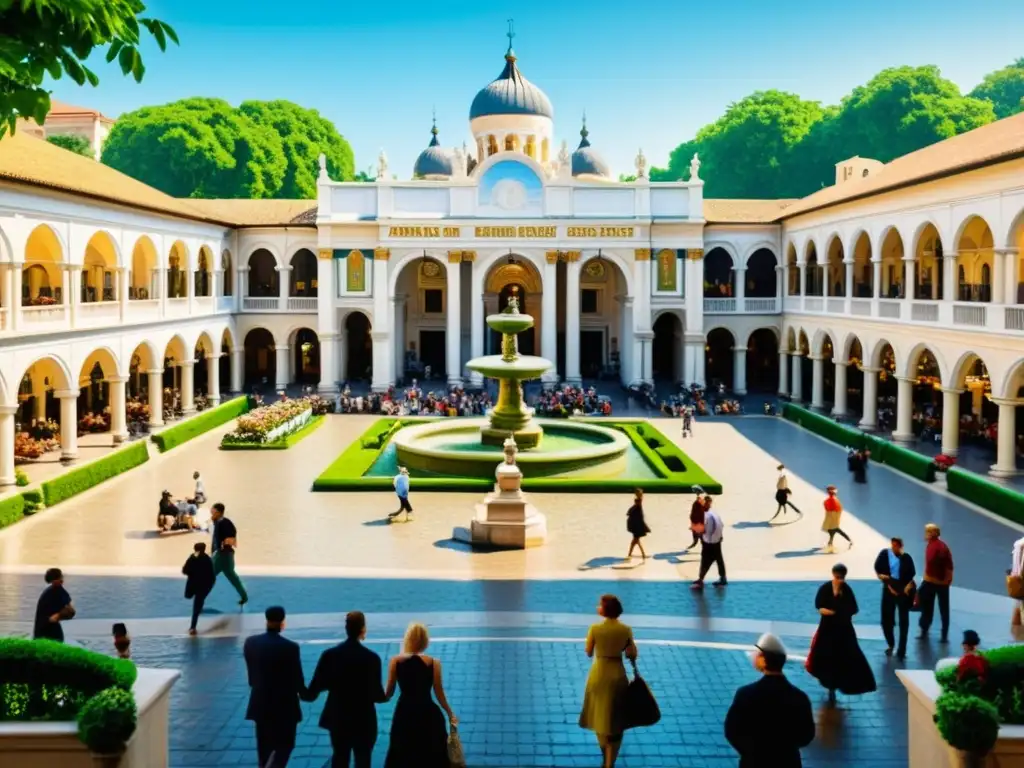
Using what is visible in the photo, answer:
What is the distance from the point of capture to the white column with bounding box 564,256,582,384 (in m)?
52.2

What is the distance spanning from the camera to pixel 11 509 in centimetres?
2425

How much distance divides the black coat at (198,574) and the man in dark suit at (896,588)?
956 centimetres

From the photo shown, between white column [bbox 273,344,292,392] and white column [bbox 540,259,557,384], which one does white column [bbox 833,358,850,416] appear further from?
white column [bbox 273,344,292,392]

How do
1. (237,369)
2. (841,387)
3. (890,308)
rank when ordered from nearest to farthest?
(890,308) → (841,387) → (237,369)

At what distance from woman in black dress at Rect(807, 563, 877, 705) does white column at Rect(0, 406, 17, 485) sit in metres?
23.8

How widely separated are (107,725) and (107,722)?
0.07 ft

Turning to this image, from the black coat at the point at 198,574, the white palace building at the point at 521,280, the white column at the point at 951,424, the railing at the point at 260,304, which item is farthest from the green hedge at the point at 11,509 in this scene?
the railing at the point at 260,304

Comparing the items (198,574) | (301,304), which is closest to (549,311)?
(301,304)

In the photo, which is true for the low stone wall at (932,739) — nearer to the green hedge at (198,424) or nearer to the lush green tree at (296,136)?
the green hedge at (198,424)

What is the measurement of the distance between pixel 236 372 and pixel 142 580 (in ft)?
115

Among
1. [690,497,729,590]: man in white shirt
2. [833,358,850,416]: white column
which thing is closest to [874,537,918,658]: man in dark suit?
[690,497,729,590]: man in white shirt

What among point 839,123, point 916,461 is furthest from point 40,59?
point 839,123

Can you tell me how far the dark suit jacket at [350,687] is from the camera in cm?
880

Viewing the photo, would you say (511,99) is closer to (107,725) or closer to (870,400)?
(870,400)
